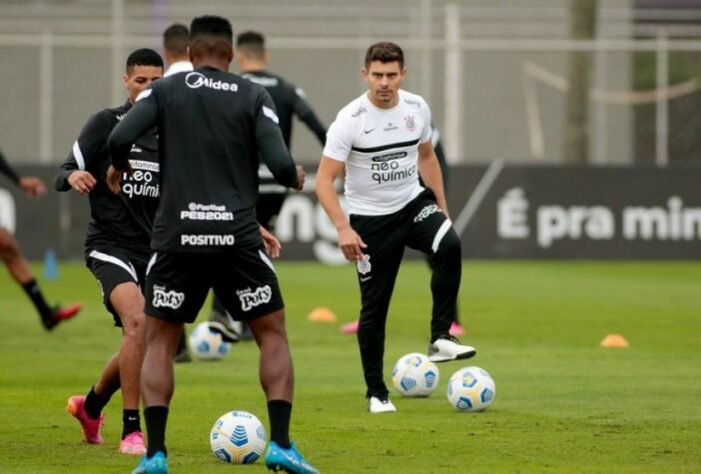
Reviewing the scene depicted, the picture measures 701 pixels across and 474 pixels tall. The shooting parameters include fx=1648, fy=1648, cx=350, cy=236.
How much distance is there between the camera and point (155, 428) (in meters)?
7.61

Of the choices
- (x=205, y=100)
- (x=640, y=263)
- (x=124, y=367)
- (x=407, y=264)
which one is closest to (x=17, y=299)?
(x=407, y=264)

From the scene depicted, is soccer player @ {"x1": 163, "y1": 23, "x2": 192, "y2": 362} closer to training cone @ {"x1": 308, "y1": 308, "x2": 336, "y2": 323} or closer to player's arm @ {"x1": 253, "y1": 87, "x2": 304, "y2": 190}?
training cone @ {"x1": 308, "y1": 308, "x2": 336, "y2": 323}

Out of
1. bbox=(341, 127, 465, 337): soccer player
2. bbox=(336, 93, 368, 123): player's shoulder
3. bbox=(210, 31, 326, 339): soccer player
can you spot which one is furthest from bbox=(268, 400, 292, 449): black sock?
bbox=(210, 31, 326, 339): soccer player

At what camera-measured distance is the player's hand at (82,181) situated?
8609mm

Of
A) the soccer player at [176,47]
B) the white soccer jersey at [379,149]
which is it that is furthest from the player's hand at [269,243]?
the soccer player at [176,47]

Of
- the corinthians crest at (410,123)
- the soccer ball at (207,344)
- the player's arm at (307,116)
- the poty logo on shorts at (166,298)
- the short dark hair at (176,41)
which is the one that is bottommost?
the soccer ball at (207,344)

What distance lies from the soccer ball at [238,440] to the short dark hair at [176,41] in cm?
490

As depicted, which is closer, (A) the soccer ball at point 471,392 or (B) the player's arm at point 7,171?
(A) the soccer ball at point 471,392

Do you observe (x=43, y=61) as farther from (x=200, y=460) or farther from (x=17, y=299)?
(x=200, y=460)

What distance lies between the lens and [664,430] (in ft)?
30.4

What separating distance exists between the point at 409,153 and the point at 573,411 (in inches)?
76.8

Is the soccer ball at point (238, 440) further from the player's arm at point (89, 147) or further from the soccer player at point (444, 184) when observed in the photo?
the soccer player at point (444, 184)

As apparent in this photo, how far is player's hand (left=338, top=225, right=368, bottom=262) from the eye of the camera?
9922 mm

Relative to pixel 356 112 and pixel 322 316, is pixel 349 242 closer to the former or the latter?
pixel 356 112
